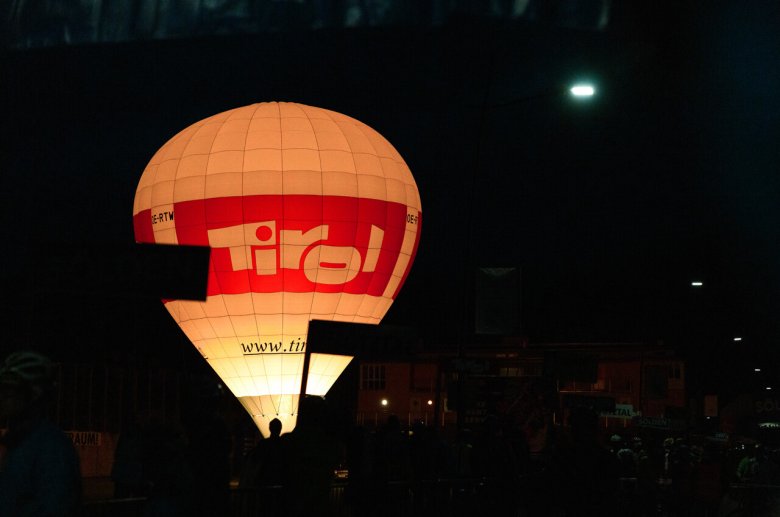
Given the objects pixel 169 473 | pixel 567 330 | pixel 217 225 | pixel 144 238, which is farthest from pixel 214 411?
pixel 567 330

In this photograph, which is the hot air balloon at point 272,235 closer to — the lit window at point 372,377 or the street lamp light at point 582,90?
the street lamp light at point 582,90

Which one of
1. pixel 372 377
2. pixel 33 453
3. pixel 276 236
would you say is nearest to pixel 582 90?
pixel 276 236

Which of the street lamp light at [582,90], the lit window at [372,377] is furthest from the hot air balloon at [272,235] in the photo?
the lit window at [372,377]

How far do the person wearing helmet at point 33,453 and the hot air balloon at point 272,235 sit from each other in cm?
2441

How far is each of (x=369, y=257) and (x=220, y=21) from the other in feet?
87.3

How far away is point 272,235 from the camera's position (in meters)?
30.7

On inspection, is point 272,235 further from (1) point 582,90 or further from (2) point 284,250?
(1) point 582,90

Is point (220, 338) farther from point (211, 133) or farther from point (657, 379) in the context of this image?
point (657, 379)

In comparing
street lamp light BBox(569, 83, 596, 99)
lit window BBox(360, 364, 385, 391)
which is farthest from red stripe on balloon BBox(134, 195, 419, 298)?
lit window BBox(360, 364, 385, 391)

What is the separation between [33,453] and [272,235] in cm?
2532

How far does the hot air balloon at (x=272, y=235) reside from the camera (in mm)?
30875

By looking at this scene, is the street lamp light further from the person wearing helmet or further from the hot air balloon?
the person wearing helmet

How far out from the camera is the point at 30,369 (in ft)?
19.0

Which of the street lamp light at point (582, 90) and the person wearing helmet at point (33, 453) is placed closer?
the person wearing helmet at point (33, 453)
